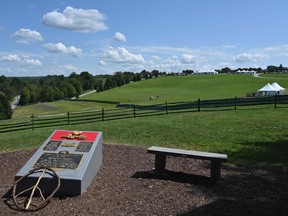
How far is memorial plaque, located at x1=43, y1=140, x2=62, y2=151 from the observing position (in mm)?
9055

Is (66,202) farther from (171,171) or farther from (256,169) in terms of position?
(256,169)

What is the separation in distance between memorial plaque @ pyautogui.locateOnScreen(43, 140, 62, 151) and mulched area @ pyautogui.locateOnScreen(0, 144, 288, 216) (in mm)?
1172

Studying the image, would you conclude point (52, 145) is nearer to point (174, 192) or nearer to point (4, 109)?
point (174, 192)

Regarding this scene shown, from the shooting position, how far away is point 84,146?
29.8ft

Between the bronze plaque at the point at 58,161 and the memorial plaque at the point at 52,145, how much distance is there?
0.27 meters

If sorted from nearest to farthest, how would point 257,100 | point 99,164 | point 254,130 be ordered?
point 99,164 → point 254,130 → point 257,100

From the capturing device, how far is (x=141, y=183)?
834 centimetres

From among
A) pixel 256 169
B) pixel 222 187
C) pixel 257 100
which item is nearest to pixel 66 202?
pixel 222 187

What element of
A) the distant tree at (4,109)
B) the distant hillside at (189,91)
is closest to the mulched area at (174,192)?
the distant hillside at (189,91)

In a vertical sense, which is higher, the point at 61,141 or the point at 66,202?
the point at 61,141

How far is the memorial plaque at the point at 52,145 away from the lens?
29.7 ft

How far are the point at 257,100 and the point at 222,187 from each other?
23.7 metres

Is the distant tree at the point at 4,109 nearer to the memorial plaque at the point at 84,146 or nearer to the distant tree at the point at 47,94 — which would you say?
the distant tree at the point at 47,94

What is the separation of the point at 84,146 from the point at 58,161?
86cm
